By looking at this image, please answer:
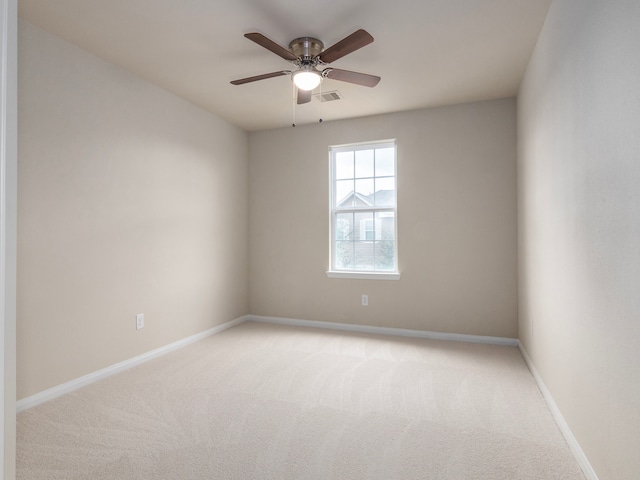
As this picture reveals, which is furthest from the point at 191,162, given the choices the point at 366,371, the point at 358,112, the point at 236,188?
the point at 366,371

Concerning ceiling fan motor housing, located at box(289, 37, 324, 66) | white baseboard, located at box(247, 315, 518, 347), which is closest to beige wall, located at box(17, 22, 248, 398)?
white baseboard, located at box(247, 315, 518, 347)

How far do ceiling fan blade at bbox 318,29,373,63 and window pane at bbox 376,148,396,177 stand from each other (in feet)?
6.50

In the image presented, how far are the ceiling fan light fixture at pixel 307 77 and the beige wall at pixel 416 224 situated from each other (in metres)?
1.84

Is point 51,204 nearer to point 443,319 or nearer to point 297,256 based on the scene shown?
point 297,256

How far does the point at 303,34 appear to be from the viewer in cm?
257

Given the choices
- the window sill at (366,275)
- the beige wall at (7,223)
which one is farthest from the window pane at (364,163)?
the beige wall at (7,223)

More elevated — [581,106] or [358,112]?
[358,112]

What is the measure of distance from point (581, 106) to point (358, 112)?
2.69m

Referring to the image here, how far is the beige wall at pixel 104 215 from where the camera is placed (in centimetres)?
248

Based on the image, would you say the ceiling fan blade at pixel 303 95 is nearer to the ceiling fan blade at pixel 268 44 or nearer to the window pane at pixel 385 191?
the ceiling fan blade at pixel 268 44

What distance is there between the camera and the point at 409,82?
3404mm

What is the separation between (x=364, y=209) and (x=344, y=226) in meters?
0.33

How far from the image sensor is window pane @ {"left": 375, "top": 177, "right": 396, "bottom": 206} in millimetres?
4310

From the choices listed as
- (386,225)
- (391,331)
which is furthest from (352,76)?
(391,331)
